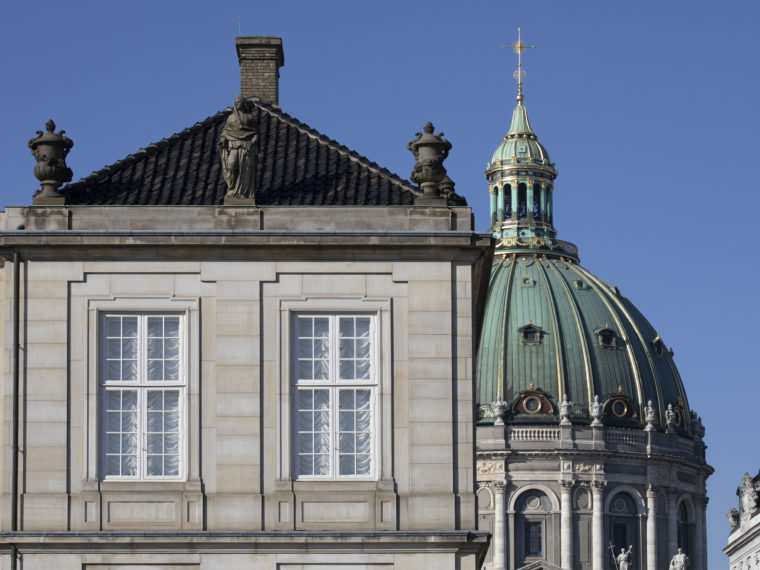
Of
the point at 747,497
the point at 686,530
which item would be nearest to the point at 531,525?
the point at 686,530

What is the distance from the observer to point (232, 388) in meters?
25.8

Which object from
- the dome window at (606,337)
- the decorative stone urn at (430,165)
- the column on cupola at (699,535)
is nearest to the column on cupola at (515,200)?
the dome window at (606,337)

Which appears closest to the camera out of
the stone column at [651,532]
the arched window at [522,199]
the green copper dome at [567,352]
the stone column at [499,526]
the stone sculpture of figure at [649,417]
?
the stone column at [499,526]

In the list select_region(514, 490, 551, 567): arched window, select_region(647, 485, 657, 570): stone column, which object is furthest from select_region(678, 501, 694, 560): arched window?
select_region(514, 490, 551, 567): arched window

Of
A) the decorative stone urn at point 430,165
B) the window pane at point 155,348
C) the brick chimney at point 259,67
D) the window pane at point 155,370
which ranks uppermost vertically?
the brick chimney at point 259,67

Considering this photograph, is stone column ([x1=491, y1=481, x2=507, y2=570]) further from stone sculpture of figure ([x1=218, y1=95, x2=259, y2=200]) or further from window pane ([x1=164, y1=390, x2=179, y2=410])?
window pane ([x1=164, y1=390, x2=179, y2=410])

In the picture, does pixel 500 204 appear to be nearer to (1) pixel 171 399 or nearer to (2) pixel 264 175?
(2) pixel 264 175

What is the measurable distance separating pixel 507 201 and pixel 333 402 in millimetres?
132954

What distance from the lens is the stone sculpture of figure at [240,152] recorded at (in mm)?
26562

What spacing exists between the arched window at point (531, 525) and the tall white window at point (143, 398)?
113818mm

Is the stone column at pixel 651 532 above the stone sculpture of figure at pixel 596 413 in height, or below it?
below

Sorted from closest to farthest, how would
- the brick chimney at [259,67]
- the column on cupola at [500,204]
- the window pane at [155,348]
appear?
the window pane at [155,348]
the brick chimney at [259,67]
the column on cupola at [500,204]

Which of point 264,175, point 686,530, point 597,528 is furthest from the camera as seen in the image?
point 686,530

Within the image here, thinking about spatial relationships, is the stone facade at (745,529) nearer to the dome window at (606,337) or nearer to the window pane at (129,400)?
the dome window at (606,337)
